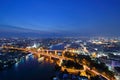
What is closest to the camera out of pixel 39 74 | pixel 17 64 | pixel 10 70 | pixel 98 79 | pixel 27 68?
pixel 98 79

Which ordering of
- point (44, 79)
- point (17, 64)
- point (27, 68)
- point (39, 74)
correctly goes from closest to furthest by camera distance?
1. point (44, 79)
2. point (39, 74)
3. point (27, 68)
4. point (17, 64)

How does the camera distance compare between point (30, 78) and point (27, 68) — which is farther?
point (27, 68)

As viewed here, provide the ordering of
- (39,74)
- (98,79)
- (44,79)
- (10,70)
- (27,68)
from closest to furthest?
1. (98,79)
2. (44,79)
3. (39,74)
4. (10,70)
5. (27,68)

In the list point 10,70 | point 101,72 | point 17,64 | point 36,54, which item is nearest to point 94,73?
point 101,72

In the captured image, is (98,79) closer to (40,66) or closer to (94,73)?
(94,73)

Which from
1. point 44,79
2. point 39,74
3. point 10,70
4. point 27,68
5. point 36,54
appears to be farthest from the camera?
point 36,54

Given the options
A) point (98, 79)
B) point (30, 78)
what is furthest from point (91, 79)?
point (30, 78)

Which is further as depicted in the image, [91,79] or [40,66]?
[40,66]

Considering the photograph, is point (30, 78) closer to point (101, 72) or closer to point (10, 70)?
point (10, 70)
